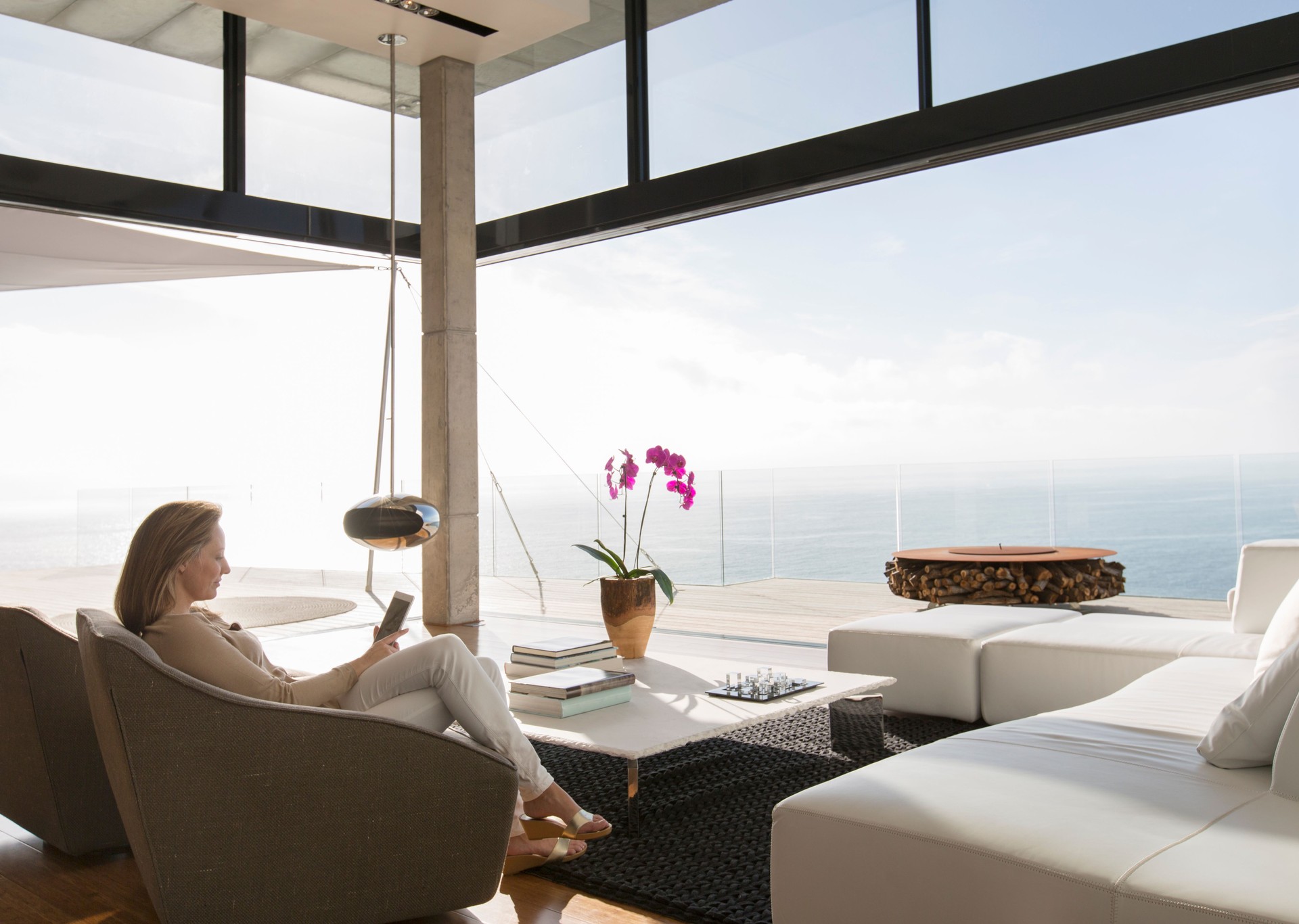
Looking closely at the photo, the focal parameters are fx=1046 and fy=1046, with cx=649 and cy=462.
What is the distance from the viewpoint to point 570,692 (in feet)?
8.33

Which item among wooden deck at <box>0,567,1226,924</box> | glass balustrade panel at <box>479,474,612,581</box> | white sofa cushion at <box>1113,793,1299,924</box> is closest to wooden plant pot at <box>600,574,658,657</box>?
wooden deck at <box>0,567,1226,924</box>

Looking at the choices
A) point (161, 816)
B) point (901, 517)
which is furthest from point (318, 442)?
point (161, 816)

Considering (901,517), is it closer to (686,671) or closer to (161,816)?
(686,671)

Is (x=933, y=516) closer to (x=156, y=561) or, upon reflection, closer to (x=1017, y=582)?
(x=1017, y=582)

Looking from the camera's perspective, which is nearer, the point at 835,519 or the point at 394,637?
the point at 394,637

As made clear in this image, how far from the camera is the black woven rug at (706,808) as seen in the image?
2084 mm

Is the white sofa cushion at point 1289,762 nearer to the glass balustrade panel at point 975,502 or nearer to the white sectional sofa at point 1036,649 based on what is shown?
the white sectional sofa at point 1036,649

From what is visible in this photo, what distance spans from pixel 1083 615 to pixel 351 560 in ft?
19.7

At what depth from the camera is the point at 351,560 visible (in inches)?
323

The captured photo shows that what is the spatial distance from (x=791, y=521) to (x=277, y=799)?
22.6 feet

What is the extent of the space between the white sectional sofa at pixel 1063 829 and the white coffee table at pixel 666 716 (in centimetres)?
55

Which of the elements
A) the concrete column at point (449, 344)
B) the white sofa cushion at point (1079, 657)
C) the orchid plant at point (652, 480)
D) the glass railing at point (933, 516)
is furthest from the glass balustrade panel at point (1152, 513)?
the concrete column at point (449, 344)

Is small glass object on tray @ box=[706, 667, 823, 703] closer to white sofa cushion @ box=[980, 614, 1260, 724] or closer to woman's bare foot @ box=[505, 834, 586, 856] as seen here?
woman's bare foot @ box=[505, 834, 586, 856]

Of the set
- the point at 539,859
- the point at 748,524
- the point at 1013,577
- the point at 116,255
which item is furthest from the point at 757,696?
the point at 748,524
